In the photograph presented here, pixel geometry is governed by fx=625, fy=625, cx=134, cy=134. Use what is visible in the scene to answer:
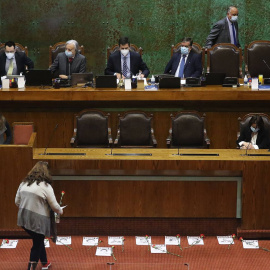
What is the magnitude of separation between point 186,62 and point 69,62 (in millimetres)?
1544

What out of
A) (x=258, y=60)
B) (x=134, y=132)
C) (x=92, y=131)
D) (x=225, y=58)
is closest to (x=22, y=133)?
(x=92, y=131)

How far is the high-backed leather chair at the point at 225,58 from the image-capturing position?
28.7 feet

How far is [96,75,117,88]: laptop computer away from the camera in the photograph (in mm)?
7457

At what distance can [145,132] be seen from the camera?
278 inches

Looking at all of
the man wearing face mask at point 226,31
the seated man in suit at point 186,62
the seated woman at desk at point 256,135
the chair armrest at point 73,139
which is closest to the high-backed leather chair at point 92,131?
the chair armrest at point 73,139

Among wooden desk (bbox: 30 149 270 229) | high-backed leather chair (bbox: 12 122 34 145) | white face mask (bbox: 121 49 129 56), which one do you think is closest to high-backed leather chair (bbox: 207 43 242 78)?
white face mask (bbox: 121 49 129 56)

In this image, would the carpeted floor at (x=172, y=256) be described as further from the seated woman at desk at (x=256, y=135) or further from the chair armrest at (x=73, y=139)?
the chair armrest at (x=73, y=139)

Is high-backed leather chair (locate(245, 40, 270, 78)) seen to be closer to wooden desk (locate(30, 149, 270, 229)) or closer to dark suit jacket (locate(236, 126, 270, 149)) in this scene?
dark suit jacket (locate(236, 126, 270, 149))

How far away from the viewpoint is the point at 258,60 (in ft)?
29.2

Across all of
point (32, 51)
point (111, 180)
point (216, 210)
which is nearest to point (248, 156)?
point (216, 210)

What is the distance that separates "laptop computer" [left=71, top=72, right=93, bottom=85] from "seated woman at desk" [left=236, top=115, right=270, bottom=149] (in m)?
2.10

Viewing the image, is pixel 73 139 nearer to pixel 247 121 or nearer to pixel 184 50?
pixel 247 121

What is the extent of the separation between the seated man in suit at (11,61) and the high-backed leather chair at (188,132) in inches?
103

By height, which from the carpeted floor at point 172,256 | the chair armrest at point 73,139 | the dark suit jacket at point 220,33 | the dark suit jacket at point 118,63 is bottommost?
the carpeted floor at point 172,256
